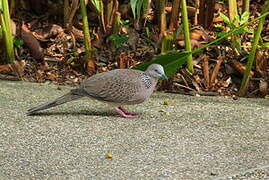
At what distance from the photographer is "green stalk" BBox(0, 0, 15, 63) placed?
5680 mm

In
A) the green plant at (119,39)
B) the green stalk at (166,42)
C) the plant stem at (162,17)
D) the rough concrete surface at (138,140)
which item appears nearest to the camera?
the rough concrete surface at (138,140)

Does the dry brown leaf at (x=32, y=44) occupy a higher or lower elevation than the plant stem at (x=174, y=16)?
lower

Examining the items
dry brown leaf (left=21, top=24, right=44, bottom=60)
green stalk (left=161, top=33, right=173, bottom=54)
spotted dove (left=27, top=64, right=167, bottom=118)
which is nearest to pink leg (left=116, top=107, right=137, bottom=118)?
spotted dove (left=27, top=64, right=167, bottom=118)

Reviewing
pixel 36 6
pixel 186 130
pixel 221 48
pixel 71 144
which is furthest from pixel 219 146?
pixel 36 6

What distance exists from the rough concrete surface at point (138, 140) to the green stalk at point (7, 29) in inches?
28.4

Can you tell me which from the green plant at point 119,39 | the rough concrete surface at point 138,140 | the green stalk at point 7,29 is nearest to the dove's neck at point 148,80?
the rough concrete surface at point 138,140

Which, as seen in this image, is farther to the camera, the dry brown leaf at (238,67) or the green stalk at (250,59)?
the dry brown leaf at (238,67)

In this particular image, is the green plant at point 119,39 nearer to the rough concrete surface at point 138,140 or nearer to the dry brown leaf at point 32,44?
the dry brown leaf at point 32,44

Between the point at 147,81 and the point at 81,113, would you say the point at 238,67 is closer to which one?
the point at 147,81

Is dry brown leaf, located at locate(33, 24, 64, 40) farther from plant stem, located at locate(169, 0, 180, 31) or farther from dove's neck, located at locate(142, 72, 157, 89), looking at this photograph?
dove's neck, located at locate(142, 72, 157, 89)

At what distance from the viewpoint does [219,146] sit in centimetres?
388

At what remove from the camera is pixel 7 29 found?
5719 mm

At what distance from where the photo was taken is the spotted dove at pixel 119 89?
176 inches

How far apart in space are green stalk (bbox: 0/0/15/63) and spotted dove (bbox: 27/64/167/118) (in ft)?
4.61
